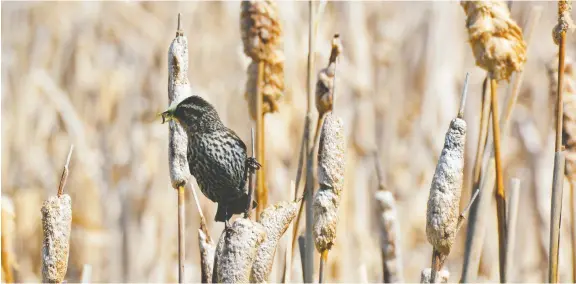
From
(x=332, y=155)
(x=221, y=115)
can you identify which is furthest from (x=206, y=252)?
(x=221, y=115)

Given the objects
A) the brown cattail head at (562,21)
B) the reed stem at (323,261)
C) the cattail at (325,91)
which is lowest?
the reed stem at (323,261)

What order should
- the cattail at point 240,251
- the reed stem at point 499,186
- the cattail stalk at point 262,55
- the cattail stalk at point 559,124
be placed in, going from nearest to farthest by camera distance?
the cattail at point 240,251 < the cattail stalk at point 559,124 < the reed stem at point 499,186 < the cattail stalk at point 262,55

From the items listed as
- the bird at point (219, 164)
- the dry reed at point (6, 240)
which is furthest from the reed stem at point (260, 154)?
the dry reed at point (6, 240)

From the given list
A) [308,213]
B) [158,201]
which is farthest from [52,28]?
[308,213]

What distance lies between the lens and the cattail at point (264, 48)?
5.88 ft

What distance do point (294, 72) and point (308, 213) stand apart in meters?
1.78

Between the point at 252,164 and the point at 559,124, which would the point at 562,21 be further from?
the point at 252,164

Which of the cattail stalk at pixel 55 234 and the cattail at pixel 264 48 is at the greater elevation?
the cattail at pixel 264 48

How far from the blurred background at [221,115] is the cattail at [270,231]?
69.9 inches

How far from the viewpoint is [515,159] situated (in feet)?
12.5

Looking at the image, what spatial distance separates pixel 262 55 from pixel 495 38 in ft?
1.55

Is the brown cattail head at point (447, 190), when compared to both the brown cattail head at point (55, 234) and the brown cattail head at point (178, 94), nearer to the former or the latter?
the brown cattail head at point (178, 94)

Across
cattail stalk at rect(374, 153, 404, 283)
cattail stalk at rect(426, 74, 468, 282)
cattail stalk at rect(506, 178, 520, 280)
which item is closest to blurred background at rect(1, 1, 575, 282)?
cattail stalk at rect(374, 153, 404, 283)

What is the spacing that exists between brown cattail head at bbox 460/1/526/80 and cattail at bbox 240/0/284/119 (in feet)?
1.35
